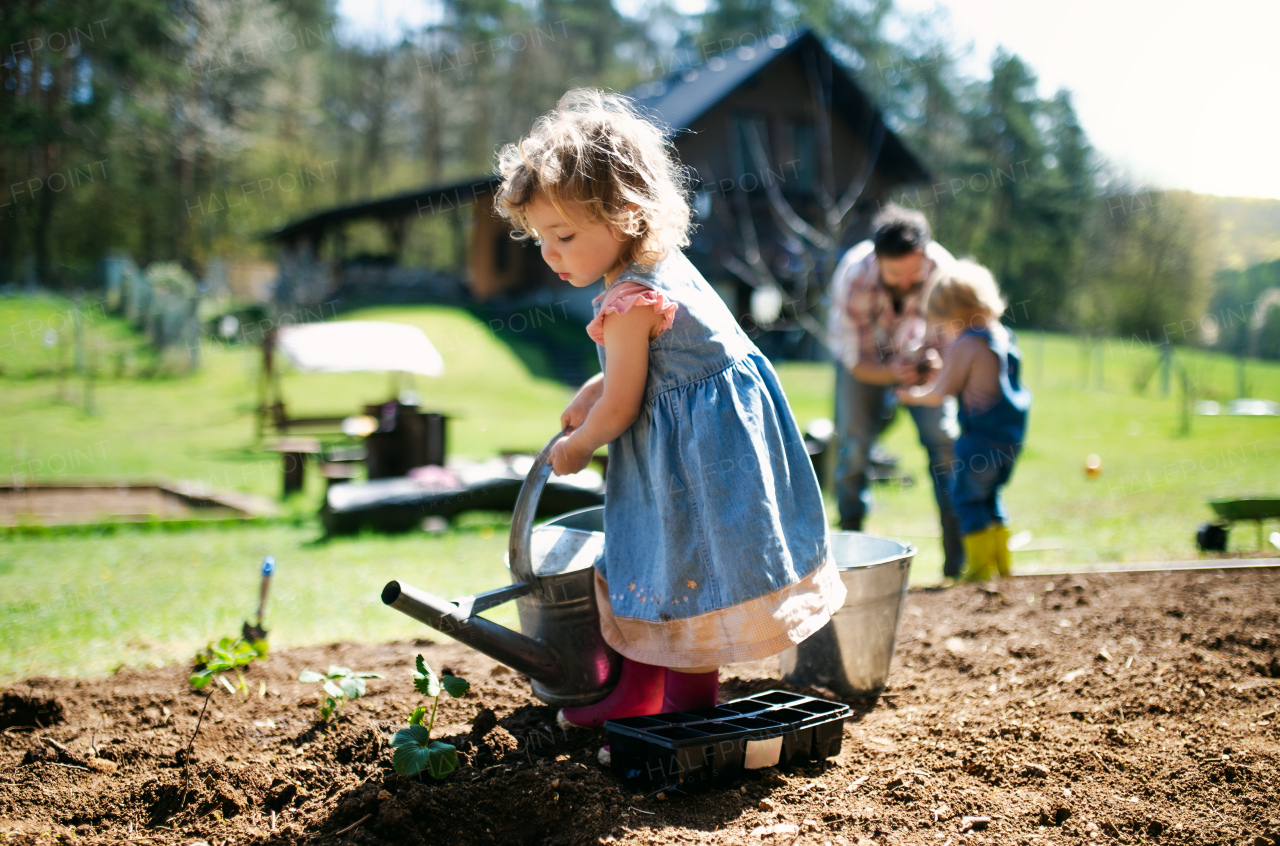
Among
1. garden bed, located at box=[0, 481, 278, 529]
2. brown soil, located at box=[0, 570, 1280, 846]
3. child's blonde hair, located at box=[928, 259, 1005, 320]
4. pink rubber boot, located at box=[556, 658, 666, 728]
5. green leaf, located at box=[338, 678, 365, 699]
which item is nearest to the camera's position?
brown soil, located at box=[0, 570, 1280, 846]

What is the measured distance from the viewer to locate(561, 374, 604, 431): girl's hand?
7.24ft

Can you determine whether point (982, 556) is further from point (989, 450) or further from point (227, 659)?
point (227, 659)

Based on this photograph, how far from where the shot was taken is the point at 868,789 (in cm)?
197

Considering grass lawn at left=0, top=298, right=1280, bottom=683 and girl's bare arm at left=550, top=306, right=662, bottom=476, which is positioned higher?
girl's bare arm at left=550, top=306, right=662, bottom=476

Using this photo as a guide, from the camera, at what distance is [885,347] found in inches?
174

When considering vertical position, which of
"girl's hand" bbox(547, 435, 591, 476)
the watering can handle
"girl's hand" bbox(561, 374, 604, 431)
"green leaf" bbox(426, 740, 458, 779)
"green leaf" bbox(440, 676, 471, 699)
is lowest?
"green leaf" bbox(426, 740, 458, 779)

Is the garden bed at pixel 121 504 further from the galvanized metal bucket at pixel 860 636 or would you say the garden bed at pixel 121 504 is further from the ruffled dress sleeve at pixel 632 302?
the ruffled dress sleeve at pixel 632 302

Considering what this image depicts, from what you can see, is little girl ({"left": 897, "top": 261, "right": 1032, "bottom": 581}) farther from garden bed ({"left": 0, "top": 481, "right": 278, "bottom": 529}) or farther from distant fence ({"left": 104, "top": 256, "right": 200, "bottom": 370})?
distant fence ({"left": 104, "top": 256, "right": 200, "bottom": 370})

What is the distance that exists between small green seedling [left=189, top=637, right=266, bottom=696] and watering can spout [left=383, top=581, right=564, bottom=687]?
727 millimetres

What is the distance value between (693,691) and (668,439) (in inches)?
24.6

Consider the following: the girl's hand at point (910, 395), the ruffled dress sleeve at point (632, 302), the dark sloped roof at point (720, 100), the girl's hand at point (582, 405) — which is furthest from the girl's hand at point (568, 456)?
the dark sloped roof at point (720, 100)

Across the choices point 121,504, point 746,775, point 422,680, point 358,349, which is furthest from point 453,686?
point 358,349

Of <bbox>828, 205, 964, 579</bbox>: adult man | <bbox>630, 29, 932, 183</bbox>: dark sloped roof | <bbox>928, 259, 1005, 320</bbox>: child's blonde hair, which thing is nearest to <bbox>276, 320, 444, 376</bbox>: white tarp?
<bbox>828, 205, 964, 579</bbox>: adult man

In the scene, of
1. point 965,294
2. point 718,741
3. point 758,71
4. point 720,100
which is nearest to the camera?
point 718,741
